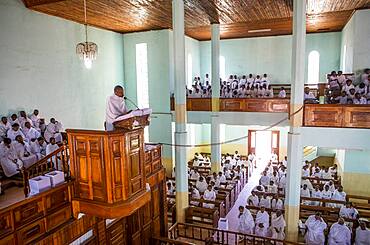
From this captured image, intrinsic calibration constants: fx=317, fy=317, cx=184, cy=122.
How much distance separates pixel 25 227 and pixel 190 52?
54.2 feet

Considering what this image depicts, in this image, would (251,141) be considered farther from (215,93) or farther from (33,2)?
(33,2)

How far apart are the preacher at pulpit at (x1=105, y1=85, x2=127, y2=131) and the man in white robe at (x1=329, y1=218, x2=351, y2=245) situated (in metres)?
7.17

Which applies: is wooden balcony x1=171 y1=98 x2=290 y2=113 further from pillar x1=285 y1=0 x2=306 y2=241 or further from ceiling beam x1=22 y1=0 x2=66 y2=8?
ceiling beam x1=22 y1=0 x2=66 y2=8

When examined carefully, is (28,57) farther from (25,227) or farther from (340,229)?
(340,229)

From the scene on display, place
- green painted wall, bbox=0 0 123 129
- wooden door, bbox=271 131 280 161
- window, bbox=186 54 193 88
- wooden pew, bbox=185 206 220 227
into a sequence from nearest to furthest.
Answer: green painted wall, bbox=0 0 123 129
wooden pew, bbox=185 206 220 227
window, bbox=186 54 193 88
wooden door, bbox=271 131 280 161

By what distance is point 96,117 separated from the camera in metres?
15.3

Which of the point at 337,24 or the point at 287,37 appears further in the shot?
the point at 287,37

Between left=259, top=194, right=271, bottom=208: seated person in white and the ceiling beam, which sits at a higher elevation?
the ceiling beam

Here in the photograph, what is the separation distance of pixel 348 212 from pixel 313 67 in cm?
1130

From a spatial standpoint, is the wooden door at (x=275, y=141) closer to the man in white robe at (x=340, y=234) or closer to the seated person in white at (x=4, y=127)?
the man in white robe at (x=340, y=234)

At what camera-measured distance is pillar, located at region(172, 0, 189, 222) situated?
33.7 ft

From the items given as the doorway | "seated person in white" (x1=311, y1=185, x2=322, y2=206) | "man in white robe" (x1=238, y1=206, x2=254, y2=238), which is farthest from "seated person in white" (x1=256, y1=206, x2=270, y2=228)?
the doorway

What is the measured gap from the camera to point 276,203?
11.4 m

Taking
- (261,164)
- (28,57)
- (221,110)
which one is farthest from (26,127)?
(261,164)
